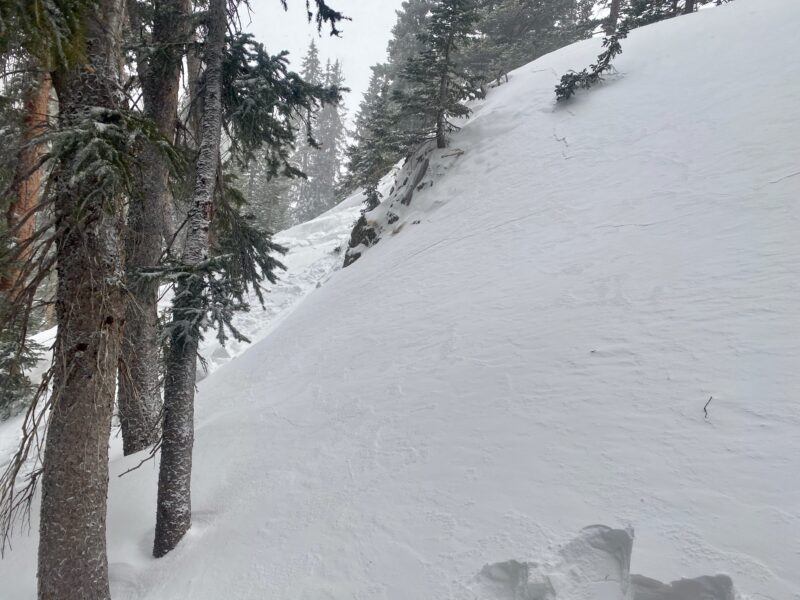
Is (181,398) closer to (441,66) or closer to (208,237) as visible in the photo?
(208,237)

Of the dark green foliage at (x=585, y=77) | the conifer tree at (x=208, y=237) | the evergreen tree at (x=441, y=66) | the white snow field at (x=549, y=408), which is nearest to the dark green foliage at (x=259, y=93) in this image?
the conifer tree at (x=208, y=237)

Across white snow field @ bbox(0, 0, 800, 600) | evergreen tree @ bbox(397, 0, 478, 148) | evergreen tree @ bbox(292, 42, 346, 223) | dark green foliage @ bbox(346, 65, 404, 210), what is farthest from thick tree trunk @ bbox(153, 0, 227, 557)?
evergreen tree @ bbox(292, 42, 346, 223)

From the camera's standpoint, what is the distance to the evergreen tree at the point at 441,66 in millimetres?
13289

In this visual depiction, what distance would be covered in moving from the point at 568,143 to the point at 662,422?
9.54 meters

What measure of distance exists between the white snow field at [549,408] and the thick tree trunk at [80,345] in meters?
1.06

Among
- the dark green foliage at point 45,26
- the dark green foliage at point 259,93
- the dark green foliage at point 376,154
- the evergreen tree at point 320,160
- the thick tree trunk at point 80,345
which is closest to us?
the dark green foliage at point 45,26

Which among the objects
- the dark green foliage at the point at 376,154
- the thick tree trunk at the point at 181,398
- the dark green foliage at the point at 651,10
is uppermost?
the dark green foliage at the point at 651,10

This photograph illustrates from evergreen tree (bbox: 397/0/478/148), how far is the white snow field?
5.42 meters

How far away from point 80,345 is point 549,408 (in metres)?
4.40

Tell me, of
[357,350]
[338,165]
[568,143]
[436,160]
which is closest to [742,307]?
[357,350]

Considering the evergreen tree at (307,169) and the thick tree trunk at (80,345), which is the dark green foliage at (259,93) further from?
the evergreen tree at (307,169)

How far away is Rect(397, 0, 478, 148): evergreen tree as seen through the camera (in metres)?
13.3

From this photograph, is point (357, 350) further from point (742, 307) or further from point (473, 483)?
point (742, 307)

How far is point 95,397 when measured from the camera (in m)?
3.65
